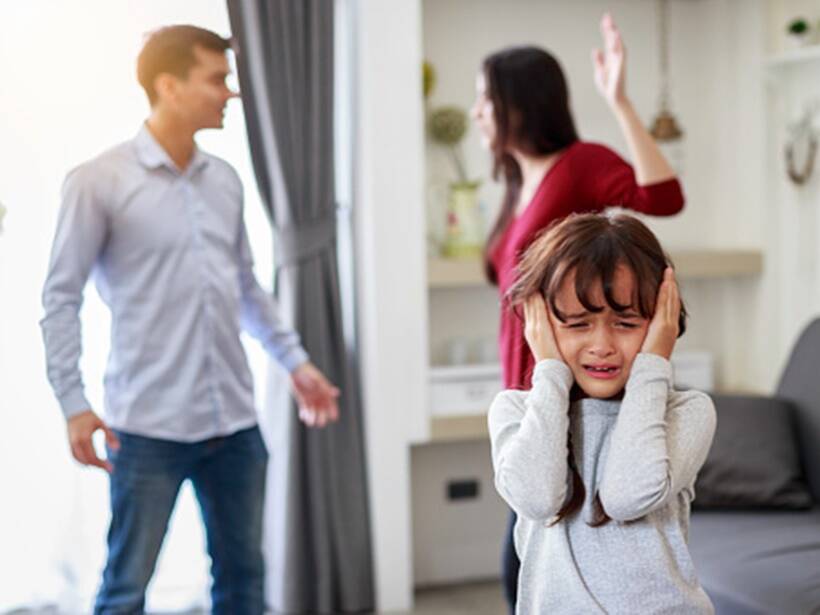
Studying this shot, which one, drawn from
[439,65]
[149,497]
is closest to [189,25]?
[149,497]

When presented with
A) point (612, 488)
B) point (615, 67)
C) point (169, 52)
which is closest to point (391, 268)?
point (615, 67)

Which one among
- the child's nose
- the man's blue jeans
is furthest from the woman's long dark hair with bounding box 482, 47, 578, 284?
the child's nose

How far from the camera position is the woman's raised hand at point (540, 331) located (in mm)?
1479

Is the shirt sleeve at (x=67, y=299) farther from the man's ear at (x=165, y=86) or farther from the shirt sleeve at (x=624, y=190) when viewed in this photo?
the shirt sleeve at (x=624, y=190)

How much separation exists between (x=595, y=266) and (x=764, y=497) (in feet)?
5.00

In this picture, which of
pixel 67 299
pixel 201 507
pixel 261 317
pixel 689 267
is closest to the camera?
pixel 67 299

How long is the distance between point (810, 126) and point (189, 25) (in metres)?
2.22

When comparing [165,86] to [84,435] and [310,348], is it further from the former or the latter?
[310,348]

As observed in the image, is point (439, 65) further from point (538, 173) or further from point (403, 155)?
point (538, 173)

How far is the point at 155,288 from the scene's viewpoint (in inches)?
75.8

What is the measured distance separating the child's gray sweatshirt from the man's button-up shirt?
2.23 ft

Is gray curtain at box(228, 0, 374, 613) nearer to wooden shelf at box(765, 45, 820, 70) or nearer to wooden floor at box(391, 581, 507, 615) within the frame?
wooden floor at box(391, 581, 507, 615)

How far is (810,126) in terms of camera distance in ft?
11.3

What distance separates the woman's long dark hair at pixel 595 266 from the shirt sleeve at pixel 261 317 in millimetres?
735
